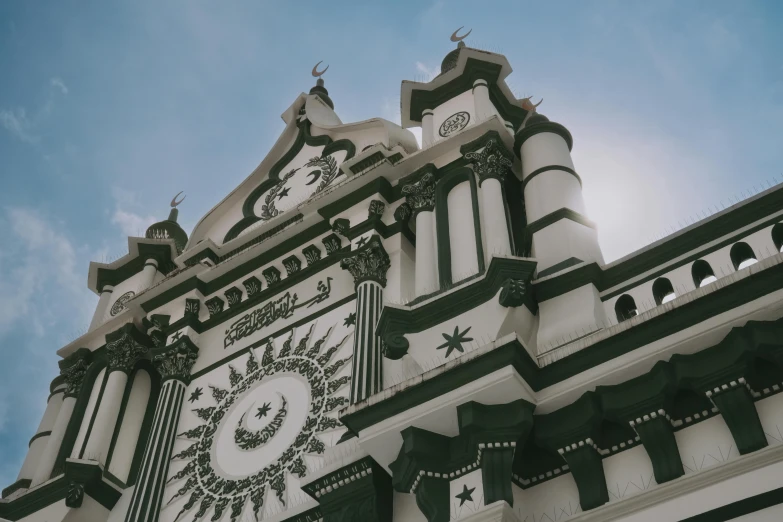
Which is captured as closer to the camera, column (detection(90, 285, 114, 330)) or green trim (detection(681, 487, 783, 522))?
green trim (detection(681, 487, 783, 522))

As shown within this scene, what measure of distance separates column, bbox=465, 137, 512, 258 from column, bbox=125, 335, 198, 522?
418cm

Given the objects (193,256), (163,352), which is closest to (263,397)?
(163,352)

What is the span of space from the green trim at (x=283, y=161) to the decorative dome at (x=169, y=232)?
63.6 inches

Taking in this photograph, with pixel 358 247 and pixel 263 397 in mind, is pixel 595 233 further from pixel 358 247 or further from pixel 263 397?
pixel 263 397

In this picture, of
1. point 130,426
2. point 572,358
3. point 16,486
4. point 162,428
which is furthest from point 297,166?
point 572,358

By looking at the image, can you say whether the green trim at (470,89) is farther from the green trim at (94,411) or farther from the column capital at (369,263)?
the green trim at (94,411)

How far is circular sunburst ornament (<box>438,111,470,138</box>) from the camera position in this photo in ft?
39.4

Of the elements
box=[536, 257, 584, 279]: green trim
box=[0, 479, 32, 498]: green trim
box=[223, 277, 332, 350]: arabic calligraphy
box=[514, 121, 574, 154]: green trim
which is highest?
box=[514, 121, 574, 154]: green trim

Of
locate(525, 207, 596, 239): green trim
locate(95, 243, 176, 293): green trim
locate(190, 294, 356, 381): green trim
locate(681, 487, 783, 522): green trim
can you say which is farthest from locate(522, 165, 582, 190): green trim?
locate(95, 243, 176, 293): green trim

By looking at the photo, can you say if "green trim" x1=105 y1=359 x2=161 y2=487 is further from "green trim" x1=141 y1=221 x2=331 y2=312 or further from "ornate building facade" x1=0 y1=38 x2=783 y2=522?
"green trim" x1=141 y1=221 x2=331 y2=312

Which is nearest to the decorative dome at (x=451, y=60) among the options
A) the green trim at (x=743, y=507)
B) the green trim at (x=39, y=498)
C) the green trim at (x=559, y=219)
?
the green trim at (x=559, y=219)

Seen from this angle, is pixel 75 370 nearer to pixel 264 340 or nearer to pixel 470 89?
pixel 264 340

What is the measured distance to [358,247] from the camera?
37.2ft

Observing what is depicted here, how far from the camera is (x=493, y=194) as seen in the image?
1055 centimetres
